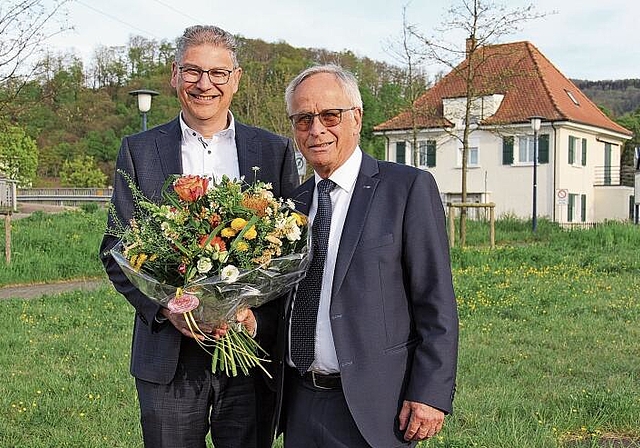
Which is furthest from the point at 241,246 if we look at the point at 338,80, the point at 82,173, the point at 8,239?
the point at 82,173

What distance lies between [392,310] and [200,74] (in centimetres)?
121

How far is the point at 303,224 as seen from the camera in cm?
280

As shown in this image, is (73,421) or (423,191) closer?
(423,191)

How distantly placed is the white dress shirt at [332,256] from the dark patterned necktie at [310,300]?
0.02m

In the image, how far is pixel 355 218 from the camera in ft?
9.26

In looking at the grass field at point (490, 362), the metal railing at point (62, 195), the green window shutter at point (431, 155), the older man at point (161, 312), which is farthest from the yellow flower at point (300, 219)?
the metal railing at point (62, 195)

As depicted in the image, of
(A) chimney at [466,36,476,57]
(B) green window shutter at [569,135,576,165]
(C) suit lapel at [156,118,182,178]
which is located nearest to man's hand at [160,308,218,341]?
(C) suit lapel at [156,118,182,178]

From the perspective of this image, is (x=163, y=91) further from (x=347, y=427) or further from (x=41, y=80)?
(x=347, y=427)

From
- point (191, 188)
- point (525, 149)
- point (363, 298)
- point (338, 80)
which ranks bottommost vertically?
point (363, 298)

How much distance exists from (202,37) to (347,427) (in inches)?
63.3

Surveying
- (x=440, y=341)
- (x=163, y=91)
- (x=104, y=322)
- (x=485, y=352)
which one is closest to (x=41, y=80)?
(x=104, y=322)

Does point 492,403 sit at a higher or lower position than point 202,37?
lower

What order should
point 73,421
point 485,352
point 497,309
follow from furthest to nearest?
1. point 497,309
2. point 485,352
3. point 73,421

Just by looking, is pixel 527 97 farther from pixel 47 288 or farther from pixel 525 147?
pixel 47 288
